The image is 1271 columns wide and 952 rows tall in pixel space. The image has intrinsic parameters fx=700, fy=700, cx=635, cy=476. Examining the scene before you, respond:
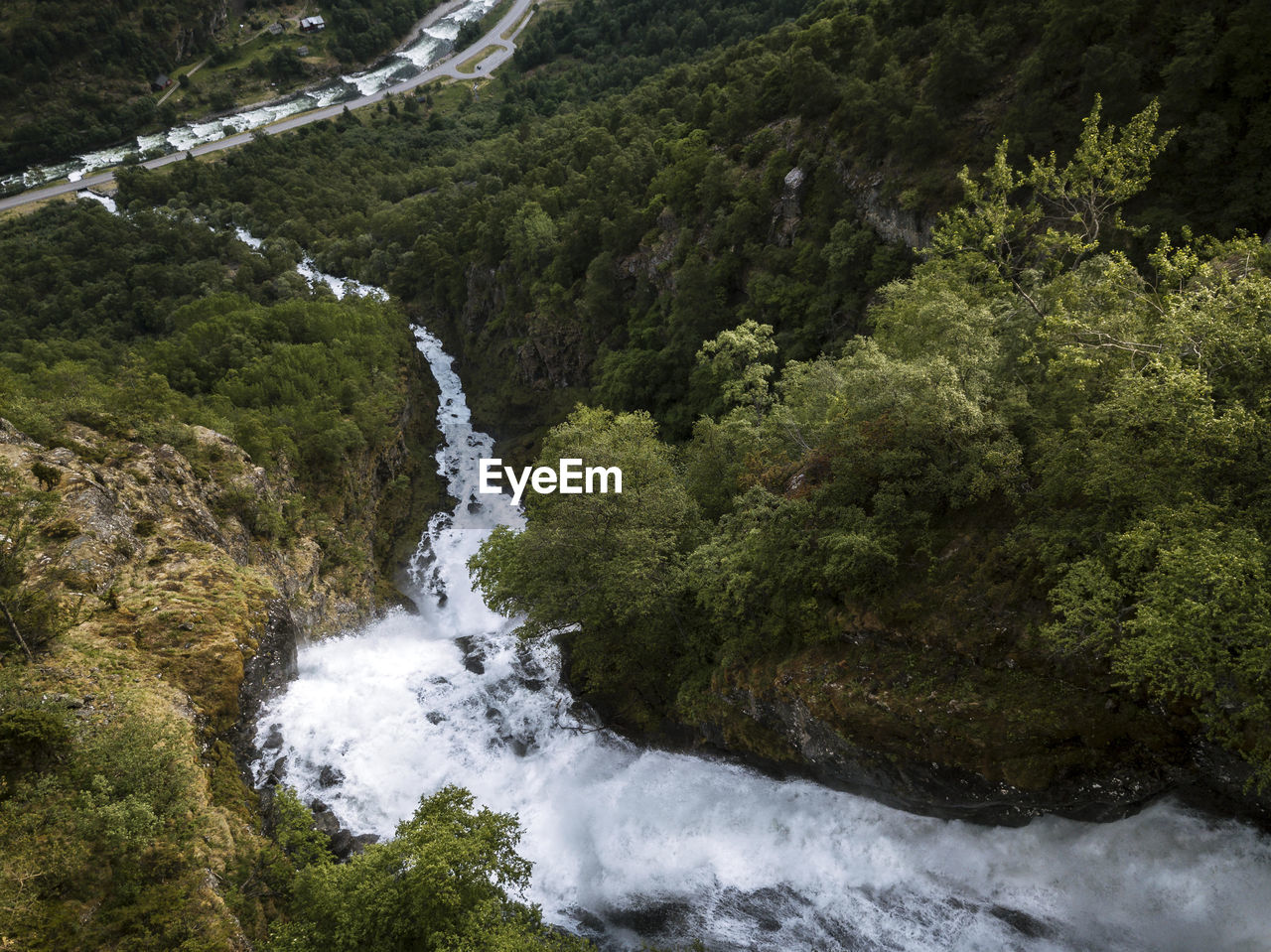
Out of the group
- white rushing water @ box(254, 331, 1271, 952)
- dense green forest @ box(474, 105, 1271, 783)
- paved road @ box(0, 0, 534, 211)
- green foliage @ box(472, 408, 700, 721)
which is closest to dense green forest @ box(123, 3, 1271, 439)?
dense green forest @ box(474, 105, 1271, 783)

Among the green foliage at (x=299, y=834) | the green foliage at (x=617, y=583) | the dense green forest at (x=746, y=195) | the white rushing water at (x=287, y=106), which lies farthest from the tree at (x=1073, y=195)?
the white rushing water at (x=287, y=106)

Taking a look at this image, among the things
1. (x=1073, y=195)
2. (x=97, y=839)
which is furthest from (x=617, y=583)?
(x=1073, y=195)

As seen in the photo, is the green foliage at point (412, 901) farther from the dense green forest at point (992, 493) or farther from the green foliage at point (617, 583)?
the dense green forest at point (992, 493)

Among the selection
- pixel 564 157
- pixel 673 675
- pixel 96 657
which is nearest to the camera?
pixel 96 657

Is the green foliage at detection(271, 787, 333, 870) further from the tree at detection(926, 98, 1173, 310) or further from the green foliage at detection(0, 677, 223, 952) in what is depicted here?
the tree at detection(926, 98, 1173, 310)

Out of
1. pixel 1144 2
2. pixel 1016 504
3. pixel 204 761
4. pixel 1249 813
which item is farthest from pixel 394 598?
pixel 1144 2

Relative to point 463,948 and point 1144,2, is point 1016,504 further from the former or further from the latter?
point 1144,2
